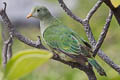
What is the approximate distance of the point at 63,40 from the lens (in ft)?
7.14

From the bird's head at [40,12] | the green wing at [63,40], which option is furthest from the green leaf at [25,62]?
the bird's head at [40,12]

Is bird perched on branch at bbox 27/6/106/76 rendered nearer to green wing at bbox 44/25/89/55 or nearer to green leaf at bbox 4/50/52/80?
green wing at bbox 44/25/89/55

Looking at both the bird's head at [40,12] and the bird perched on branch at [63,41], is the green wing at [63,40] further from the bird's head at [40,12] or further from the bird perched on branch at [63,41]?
the bird's head at [40,12]

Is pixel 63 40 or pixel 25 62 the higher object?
pixel 25 62

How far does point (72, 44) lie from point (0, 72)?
60.5 inches

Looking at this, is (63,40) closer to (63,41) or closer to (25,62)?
(63,41)

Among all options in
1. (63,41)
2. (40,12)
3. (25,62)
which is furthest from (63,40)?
(25,62)

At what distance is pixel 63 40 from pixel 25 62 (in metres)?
1.65

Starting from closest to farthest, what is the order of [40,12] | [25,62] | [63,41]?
[25,62] < [63,41] < [40,12]

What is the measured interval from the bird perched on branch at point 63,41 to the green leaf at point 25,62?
112 cm

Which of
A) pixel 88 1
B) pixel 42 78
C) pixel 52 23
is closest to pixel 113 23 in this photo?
pixel 88 1

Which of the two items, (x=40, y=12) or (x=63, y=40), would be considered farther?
(x=40, y=12)

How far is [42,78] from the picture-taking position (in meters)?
1.99

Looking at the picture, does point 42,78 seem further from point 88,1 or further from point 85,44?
point 88,1
